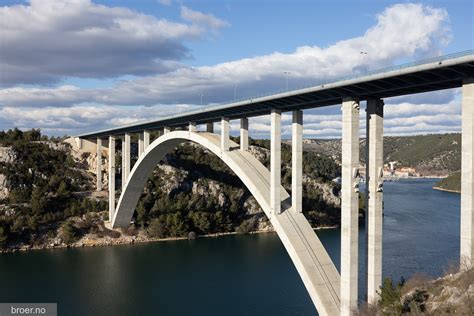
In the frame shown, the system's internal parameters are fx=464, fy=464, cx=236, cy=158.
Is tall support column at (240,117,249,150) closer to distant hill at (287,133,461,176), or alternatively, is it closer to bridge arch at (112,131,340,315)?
bridge arch at (112,131,340,315)

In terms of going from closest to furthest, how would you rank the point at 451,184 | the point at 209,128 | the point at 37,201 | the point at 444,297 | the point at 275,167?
the point at 444,297 → the point at 275,167 → the point at 209,128 → the point at 37,201 → the point at 451,184

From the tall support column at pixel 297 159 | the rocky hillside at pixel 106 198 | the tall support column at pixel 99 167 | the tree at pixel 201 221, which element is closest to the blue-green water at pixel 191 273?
the tree at pixel 201 221

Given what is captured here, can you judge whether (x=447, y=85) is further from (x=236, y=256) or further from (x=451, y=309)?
(x=236, y=256)

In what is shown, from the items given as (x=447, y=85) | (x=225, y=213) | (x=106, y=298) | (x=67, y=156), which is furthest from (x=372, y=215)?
(x=67, y=156)

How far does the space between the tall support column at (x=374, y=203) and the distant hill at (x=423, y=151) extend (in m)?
109

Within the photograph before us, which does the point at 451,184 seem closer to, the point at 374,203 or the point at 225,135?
the point at 225,135

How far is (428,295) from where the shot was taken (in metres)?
12.5

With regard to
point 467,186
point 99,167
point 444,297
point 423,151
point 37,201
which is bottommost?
point 37,201

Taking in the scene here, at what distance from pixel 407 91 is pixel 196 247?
1150 inches

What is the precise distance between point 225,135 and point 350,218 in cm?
1132

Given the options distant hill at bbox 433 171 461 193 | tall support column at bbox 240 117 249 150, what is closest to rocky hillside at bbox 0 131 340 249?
tall support column at bbox 240 117 249 150

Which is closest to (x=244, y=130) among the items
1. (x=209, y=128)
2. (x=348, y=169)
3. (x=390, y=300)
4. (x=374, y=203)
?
(x=209, y=128)

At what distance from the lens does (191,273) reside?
32594mm

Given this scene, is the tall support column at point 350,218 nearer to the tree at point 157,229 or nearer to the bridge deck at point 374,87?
the bridge deck at point 374,87
